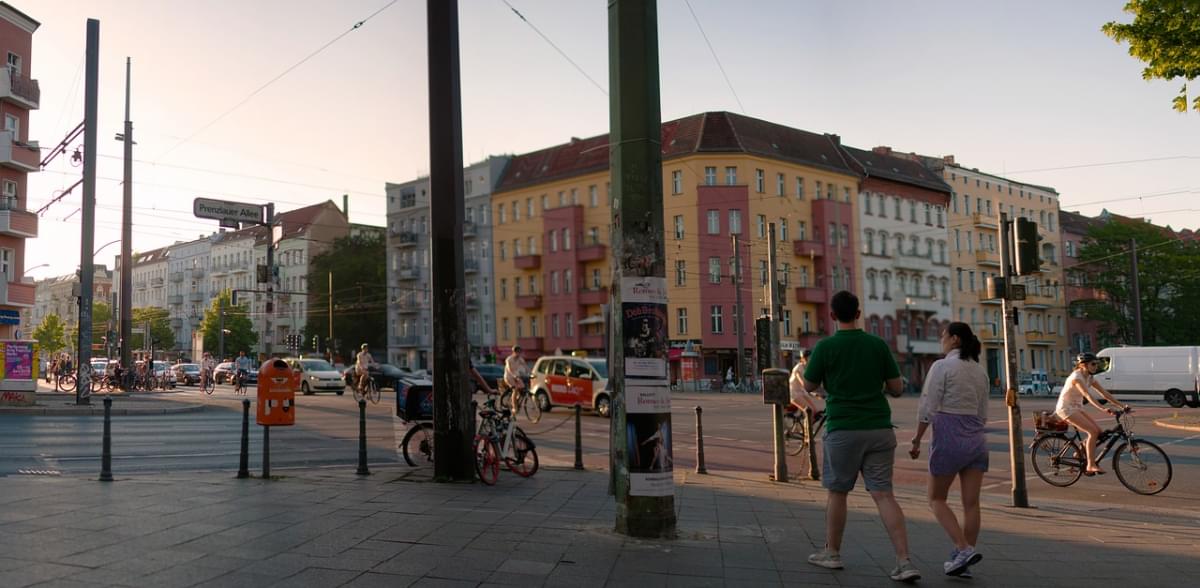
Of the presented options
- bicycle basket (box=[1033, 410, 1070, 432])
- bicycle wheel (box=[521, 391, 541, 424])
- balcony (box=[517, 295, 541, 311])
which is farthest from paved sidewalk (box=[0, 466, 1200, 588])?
balcony (box=[517, 295, 541, 311])

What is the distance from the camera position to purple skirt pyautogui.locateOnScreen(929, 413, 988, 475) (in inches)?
259

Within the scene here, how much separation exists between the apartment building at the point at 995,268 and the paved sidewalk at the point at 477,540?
70493 millimetres

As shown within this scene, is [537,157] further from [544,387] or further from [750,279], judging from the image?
[544,387]

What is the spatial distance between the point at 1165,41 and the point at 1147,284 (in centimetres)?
6518

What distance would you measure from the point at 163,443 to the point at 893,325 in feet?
204

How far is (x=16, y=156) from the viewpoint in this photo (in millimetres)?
41438

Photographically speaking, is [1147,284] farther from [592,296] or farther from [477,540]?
[477,540]

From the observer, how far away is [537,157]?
244ft

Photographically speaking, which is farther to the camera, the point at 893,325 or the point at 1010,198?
the point at 1010,198

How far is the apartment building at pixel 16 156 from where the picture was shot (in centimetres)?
4097

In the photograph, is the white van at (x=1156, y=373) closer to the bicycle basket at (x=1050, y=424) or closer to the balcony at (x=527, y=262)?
the bicycle basket at (x=1050, y=424)

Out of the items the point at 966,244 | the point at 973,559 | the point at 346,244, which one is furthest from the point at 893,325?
the point at 973,559

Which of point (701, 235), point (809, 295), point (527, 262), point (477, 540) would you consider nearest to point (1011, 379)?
point (477, 540)

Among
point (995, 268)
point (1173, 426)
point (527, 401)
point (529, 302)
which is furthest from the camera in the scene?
point (995, 268)
